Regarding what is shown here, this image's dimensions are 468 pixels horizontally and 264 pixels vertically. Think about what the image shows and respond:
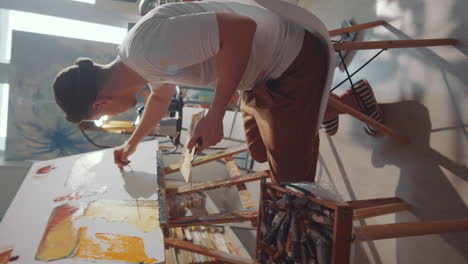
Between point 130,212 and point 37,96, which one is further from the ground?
point 37,96

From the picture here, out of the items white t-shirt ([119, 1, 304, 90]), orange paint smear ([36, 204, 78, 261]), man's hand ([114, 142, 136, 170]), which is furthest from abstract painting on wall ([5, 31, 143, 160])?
white t-shirt ([119, 1, 304, 90])

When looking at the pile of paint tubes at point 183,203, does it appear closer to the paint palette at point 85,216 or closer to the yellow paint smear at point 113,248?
the paint palette at point 85,216

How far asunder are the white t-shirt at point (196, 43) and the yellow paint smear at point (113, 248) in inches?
23.1

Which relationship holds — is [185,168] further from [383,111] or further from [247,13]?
[383,111]

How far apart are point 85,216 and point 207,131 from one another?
69 cm

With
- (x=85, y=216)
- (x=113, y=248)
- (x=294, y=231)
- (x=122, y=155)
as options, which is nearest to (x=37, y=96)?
(x=122, y=155)

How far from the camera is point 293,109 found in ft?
3.53

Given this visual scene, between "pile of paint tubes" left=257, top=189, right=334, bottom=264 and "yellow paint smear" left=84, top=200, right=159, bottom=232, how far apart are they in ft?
1.73

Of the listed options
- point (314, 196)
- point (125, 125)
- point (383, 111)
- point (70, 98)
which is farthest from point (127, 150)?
point (383, 111)

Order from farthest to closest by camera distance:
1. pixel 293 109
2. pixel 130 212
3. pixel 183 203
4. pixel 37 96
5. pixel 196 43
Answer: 1. pixel 37 96
2. pixel 183 203
3. pixel 130 212
4. pixel 293 109
5. pixel 196 43

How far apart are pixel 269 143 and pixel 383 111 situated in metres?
0.85

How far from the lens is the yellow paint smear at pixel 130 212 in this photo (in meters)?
1.12

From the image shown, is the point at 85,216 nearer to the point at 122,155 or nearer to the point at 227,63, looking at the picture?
the point at 122,155

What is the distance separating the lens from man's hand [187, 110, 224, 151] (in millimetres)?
874
